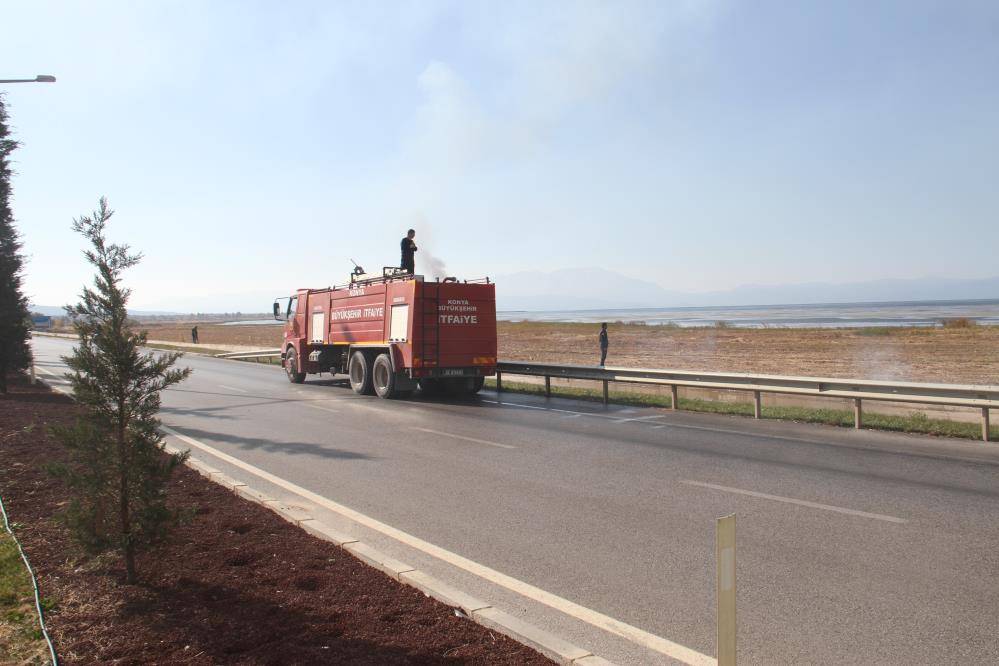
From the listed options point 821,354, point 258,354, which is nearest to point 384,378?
point 258,354

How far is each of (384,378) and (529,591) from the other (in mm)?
13563

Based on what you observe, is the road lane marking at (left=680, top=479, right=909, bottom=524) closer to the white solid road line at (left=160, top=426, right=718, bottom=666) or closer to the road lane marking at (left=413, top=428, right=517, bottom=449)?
the road lane marking at (left=413, top=428, right=517, bottom=449)

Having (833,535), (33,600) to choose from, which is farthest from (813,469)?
(33,600)

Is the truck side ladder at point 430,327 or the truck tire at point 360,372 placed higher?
the truck side ladder at point 430,327

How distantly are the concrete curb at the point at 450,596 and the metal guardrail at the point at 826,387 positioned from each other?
9811 mm

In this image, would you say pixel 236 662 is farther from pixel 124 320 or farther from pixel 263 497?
pixel 263 497

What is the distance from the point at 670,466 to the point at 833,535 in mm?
3091

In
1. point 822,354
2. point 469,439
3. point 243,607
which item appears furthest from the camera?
point 822,354

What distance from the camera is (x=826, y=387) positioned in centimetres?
1307

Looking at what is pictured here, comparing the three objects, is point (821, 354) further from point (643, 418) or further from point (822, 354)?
point (643, 418)

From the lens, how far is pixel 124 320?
4.44m

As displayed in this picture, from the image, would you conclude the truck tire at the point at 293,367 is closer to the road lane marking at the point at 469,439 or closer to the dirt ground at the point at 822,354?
the road lane marking at the point at 469,439

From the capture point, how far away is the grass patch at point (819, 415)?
1164 cm

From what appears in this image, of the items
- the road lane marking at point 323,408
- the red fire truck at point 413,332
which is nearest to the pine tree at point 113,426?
the road lane marking at point 323,408
